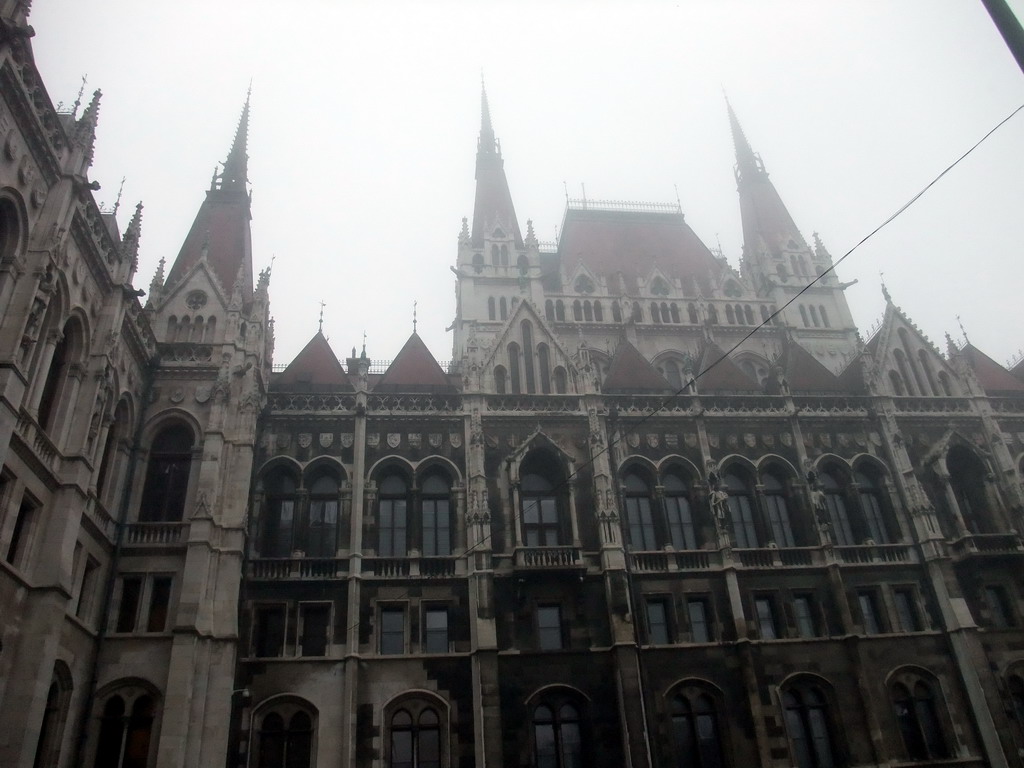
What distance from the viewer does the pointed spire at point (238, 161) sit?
37.0 meters

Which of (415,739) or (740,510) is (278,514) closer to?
(415,739)

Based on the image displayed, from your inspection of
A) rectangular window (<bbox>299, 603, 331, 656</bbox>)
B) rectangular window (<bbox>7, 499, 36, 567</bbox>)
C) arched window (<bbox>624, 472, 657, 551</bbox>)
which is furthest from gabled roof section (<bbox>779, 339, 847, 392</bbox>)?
rectangular window (<bbox>7, 499, 36, 567</bbox>)

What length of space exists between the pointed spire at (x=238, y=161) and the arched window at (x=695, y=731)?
2826 centimetres

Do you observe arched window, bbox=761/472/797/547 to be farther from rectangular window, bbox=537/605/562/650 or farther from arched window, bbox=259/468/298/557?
arched window, bbox=259/468/298/557

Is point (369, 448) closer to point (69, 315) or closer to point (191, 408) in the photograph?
point (191, 408)

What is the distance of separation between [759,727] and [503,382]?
48.5 feet

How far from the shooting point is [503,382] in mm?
31547

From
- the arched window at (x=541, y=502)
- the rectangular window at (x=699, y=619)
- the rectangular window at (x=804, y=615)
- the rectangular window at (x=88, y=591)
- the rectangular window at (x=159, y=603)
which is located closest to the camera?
the rectangular window at (x=88, y=591)

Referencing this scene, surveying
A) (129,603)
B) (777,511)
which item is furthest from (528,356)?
(129,603)

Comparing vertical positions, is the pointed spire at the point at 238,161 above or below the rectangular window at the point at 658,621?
above

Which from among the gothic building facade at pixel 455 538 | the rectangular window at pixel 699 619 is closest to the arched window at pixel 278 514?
the gothic building facade at pixel 455 538

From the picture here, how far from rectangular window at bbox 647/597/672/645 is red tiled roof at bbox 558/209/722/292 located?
21.8m

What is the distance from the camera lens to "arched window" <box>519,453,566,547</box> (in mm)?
28531

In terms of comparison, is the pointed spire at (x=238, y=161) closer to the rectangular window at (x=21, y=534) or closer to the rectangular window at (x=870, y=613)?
the rectangular window at (x=21, y=534)
